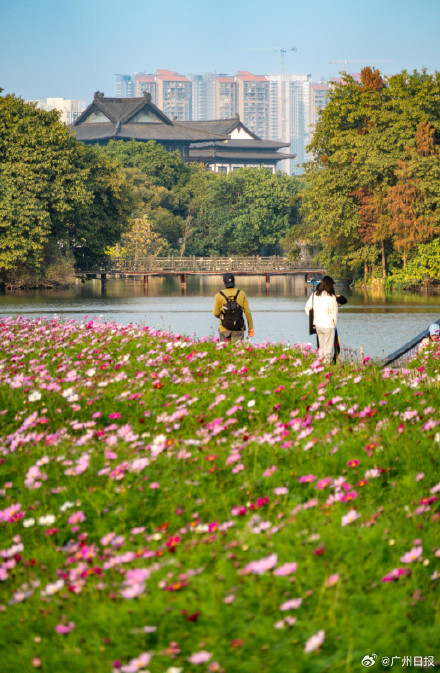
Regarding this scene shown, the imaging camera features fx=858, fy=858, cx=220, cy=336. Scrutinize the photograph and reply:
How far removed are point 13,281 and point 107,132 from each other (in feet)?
159

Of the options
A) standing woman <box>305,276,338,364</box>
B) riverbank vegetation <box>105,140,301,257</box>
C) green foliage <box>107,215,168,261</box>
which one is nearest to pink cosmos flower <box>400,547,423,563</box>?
standing woman <box>305,276,338,364</box>

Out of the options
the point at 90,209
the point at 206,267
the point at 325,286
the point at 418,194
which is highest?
the point at 90,209

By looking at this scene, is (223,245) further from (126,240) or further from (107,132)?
(107,132)

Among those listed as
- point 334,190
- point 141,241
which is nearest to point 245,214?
point 141,241

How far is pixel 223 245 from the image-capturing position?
250 ft

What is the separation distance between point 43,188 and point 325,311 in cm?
3721

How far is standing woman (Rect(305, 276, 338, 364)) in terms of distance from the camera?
10945 mm

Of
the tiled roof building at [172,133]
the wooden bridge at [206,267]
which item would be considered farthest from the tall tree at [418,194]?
the tiled roof building at [172,133]

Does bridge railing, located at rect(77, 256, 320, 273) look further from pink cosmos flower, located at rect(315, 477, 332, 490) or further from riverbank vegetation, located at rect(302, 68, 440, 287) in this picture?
pink cosmos flower, located at rect(315, 477, 332, 490)

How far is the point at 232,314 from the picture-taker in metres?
11.4

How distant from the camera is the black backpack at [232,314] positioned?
1131 cm

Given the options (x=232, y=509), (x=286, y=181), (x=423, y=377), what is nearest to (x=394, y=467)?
(x=232, y=509)

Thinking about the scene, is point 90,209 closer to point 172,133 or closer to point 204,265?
point 204,265

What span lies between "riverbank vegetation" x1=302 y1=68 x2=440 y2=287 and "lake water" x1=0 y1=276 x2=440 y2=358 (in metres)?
2.35
